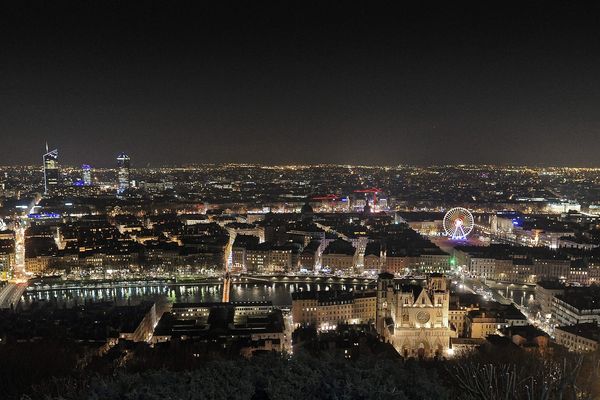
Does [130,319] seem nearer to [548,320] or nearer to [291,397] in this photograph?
[291,397]

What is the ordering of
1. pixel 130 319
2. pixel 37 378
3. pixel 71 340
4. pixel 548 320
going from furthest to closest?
pixel 548 320 → pixel 130 319 → pixel 71 340 → pixel 37 378

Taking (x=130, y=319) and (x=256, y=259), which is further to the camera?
(x=256, y=259)

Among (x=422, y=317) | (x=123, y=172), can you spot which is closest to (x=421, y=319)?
(x=422, y=317)

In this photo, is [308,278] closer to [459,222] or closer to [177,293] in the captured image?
[177,293]

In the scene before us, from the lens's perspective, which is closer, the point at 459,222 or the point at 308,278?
the point at 308,278

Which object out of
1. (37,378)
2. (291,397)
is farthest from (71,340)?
(291,397)

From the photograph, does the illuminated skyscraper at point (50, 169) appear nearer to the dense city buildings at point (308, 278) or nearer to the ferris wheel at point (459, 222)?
the dense city buildings at point (308, 278)
